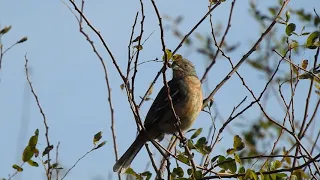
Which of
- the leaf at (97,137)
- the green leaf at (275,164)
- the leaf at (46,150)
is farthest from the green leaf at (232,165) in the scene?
the leaf at (46,150)

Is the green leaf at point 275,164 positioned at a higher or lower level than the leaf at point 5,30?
lower

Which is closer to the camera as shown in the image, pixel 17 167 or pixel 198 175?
pixel 198 175

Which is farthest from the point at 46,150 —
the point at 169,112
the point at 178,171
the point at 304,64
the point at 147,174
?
the point at 304,64

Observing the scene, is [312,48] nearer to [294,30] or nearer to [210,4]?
[294,30]

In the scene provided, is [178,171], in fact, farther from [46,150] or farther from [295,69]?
[295,69]

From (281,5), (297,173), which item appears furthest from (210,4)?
(297,173)

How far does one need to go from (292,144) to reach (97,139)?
1596 millimetres

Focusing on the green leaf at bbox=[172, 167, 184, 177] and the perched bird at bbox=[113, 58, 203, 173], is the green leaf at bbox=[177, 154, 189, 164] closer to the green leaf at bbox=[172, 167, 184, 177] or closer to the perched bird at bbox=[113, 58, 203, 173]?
the green leaf at bbox=[172, 167, 184, 177]

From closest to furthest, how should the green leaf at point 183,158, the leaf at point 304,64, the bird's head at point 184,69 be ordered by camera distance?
the green leaf at point 183,158, the leaf at point 304,64, the bird's head at point 184,69

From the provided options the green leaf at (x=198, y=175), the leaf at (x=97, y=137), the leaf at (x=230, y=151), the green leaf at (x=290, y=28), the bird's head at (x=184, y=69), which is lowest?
the green leaf at (x=198, y=175)

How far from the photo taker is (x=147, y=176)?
4.08 metres

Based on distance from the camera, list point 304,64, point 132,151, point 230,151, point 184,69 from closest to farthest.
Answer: point 230,151, point 304,64, point 132,151, point 184,69

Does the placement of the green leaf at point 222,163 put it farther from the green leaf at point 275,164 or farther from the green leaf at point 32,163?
the green leaf at point 32,163

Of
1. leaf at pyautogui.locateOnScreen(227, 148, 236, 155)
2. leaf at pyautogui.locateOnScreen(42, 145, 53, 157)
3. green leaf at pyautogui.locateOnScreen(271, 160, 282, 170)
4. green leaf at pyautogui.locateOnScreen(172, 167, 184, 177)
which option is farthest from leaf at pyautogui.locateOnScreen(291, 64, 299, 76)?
leaf at pyautogui.locateOnScreen(42, 145, 53, 157)
